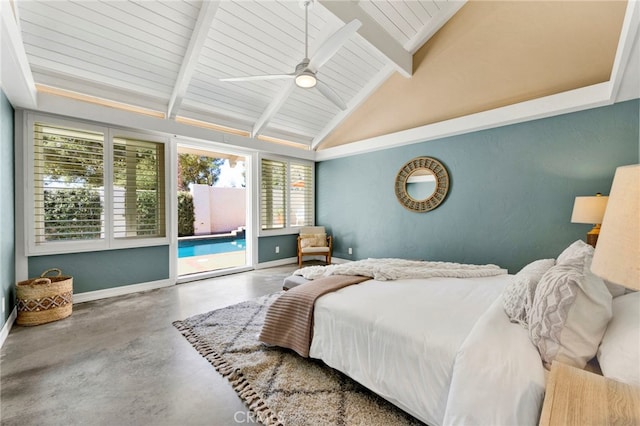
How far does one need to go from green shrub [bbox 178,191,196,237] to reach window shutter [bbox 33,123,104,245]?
6.27m

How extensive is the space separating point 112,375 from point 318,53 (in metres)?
3.27

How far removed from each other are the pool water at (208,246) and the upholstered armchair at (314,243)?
14.2 ft

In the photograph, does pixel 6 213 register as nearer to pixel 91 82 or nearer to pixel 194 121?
pixel 91 82

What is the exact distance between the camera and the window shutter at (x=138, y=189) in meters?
3.75

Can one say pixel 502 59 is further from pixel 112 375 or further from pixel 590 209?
pixel 112 375

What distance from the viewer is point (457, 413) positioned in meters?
1.14

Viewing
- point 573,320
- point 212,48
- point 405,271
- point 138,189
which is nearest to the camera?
point 573,320

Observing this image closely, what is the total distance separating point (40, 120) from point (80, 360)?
2.90 m

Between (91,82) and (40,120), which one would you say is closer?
(40,120)

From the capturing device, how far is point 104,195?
361 cm

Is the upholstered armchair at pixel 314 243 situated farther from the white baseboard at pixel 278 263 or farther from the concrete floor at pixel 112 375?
the concrete floor at pixel 112 375

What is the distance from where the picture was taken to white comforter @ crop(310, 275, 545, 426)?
109 cm

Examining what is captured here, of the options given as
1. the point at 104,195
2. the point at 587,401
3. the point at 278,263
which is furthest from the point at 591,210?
the point at 104,195

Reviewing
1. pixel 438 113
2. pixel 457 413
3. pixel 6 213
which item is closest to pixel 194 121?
pixel 6 213
